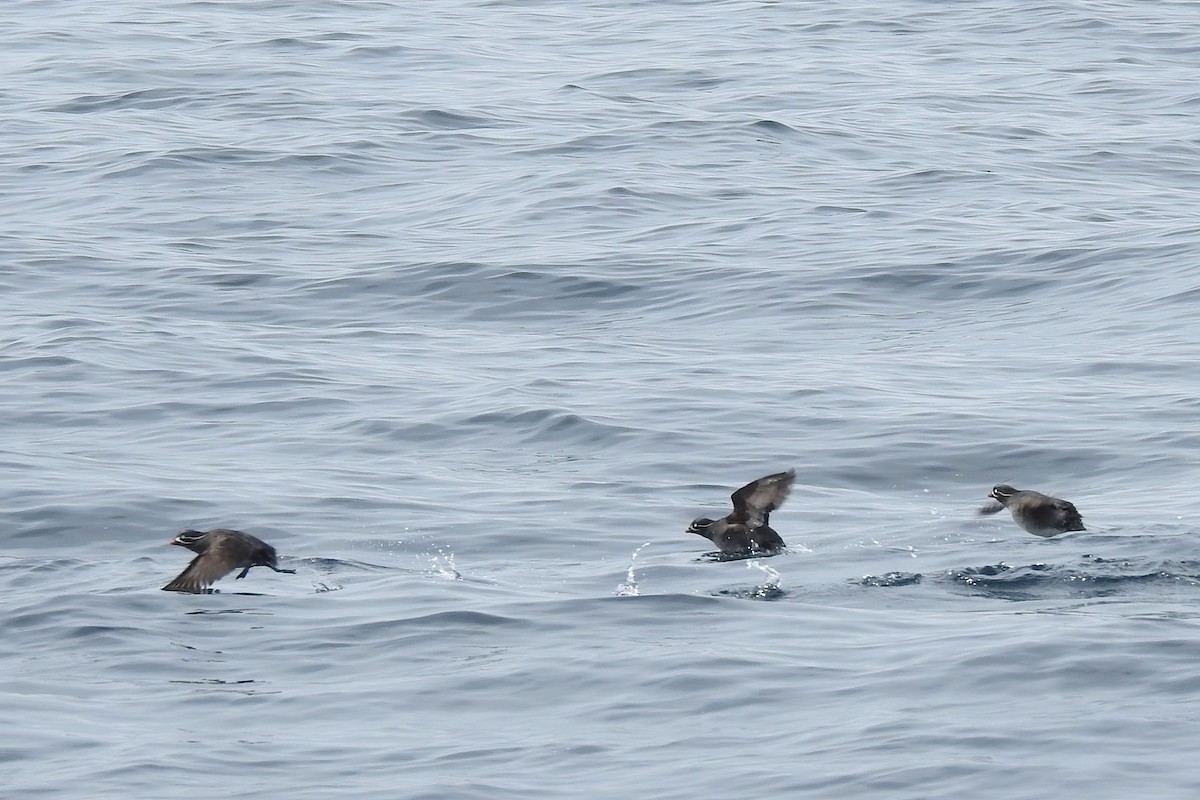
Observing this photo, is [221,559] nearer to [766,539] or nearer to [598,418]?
[766,539]

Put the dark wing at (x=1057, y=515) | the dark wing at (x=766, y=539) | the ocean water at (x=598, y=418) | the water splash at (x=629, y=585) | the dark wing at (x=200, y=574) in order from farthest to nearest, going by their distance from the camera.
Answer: the dark wing at (x=766, y=539) < the dark wing at (x=1057, y=515) < the water splash at (x=629, y=585) < the dark wing at (x=200, y=574) < the ocean water at (x=598, y=418)

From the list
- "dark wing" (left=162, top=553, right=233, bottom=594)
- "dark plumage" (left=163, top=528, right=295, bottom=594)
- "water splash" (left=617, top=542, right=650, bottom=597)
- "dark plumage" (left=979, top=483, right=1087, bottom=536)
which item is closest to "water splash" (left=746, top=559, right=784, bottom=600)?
"water splash" (left=617, top=542, right=650, bottom=597)

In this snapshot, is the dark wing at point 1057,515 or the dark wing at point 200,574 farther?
the dark wing at point 1057,515

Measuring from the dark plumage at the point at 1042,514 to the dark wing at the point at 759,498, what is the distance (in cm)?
139

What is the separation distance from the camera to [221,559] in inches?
459

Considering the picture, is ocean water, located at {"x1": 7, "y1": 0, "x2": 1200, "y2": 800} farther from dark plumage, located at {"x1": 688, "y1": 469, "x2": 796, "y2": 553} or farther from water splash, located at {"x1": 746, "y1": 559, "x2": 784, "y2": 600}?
dark plumage, located at {"x1": 688, "y1": 469, "x2": 796, "y2": 553}

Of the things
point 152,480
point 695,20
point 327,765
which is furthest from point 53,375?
point 695,20

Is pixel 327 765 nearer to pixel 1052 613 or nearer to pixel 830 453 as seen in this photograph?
pixel 1052 613

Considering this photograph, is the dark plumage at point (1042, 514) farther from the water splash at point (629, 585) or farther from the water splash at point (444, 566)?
the water splash at point (444, 566)

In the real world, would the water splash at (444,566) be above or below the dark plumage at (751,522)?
below

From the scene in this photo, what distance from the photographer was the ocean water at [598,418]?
9.42 m

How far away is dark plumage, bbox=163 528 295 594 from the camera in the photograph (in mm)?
11625

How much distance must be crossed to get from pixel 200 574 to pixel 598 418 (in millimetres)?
4844

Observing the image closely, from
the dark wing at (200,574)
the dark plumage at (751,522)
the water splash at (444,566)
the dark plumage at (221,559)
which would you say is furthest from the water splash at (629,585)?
the dark wing at (200,574)
